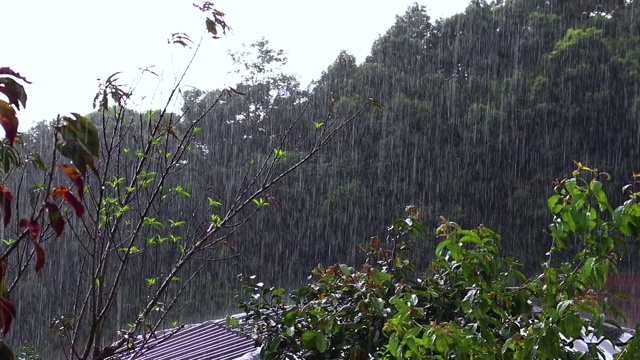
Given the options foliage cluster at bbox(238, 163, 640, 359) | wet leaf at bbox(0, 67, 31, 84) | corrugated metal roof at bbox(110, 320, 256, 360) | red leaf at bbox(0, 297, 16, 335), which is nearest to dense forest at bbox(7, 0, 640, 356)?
corrugated metal roof at bbox(110, 320, 256, 360)

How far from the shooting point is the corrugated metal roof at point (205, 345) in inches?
197

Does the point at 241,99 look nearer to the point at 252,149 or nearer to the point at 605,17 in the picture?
the point at 252,149

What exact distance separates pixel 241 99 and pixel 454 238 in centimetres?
1151

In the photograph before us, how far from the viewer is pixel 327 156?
1255cm

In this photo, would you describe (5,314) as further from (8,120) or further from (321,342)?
(321,342)

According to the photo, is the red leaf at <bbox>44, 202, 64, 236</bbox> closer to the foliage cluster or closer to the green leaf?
the foliage cluster

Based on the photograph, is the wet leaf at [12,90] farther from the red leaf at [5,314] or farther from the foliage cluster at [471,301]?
the foliage cluster at [471,301]

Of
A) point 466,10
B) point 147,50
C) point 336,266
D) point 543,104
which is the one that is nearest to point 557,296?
point 336,266

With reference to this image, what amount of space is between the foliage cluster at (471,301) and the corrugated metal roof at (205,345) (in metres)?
2.41

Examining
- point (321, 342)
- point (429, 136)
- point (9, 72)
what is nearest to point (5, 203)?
point (9, 72)

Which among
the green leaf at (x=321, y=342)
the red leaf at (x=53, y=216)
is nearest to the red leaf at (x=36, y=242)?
the red leaf at (x=53, y=216)

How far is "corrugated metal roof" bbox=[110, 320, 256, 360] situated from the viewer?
16.4ft

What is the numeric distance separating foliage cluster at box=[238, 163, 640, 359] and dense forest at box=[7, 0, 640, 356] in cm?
857

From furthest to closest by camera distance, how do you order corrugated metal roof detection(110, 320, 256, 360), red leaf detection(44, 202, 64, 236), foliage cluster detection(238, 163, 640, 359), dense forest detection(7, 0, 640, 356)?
dense forest detection(7, 0, 640, 356) < corrugated metal roof detection(110, 320, 256, 360) < foliage cluster detection(238, 163, 640, 359) < red leaf detection(44, 202, 64, 236)
